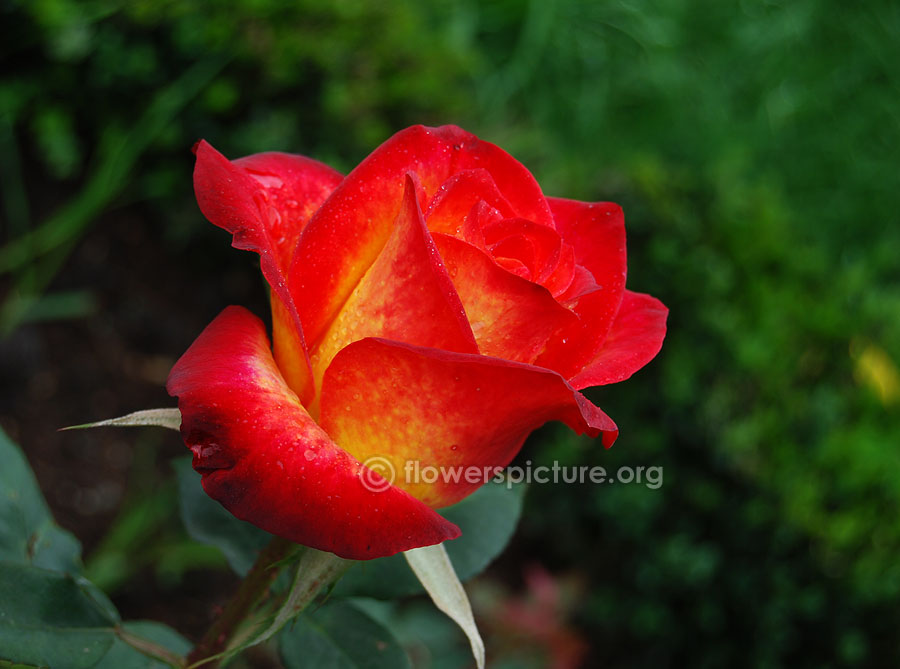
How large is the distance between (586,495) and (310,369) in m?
1.52

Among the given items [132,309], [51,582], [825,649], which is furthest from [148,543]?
[825,649]

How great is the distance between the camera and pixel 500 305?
16.7 inches

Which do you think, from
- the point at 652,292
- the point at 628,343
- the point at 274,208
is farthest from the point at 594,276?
the point at 652,292

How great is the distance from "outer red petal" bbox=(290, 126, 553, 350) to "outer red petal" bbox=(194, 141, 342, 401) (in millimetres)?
20

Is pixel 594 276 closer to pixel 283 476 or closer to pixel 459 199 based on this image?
pixel 459 199

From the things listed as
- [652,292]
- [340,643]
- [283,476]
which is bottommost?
[652,292]

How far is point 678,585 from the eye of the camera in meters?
1.68

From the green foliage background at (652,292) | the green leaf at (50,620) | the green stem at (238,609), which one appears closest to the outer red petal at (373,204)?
the green stem at (238,609)

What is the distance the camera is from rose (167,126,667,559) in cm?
38

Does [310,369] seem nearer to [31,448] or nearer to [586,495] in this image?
[31,448]

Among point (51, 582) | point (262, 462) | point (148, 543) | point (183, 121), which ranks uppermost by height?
point (262, 462)

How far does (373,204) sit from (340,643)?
1.12 feet

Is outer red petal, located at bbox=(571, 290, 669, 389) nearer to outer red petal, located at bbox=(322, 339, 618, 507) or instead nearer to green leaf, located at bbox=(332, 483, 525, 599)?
outer red petal, located at bbox=(322, 339, 618, 507)

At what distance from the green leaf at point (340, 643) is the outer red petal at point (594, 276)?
10.8 inches
